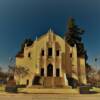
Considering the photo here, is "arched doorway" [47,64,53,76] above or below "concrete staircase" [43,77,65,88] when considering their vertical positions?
above

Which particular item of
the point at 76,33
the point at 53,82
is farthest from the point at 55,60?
the point at 76,33

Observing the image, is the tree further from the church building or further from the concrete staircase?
the church building

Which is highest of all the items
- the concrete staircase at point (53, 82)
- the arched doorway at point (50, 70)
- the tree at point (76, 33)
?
the tree at point (76, 33)

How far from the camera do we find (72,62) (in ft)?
65.2

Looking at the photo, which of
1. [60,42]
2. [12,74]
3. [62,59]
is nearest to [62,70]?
[62,59]

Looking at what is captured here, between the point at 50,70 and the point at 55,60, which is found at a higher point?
the point at 55,60

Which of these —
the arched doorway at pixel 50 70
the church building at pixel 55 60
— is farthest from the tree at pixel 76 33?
the arched doorway at pixel 50 70

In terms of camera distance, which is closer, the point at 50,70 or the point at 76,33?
the point at 76,33

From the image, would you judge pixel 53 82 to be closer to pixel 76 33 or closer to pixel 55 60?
pixel 55 60

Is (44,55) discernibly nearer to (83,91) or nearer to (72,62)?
(72,62)

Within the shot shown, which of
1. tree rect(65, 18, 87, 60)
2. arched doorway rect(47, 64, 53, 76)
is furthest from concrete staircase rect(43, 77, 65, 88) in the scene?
tree rect(65, 18, 87, 60)

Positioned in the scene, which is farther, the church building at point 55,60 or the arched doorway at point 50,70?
the arched doorway at point 50,70

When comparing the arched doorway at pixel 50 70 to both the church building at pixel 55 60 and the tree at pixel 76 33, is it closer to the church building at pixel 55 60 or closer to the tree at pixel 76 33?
the church building at pixel 55 60

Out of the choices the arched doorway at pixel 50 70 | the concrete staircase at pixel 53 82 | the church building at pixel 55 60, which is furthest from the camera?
the arched doorway at pixel 50 70
